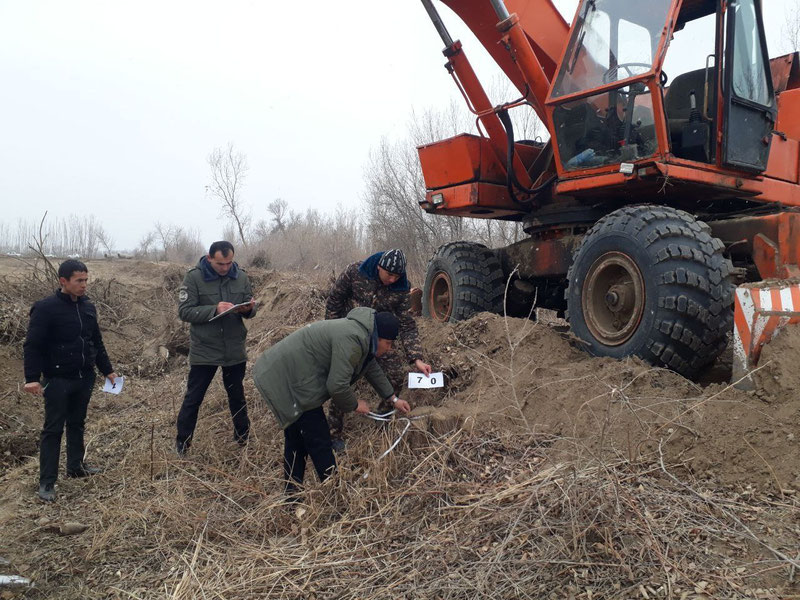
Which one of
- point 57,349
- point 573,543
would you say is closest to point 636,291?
point 573,543

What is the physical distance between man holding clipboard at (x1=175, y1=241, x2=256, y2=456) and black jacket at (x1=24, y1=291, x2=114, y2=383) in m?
0.73

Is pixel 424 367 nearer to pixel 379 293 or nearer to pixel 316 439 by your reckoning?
pixel 379 293

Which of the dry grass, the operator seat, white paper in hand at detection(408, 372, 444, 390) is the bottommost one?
the dry grass

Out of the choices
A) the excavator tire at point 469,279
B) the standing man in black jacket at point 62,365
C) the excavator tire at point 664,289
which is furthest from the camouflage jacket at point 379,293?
the standing man in black jacket at point 62,365

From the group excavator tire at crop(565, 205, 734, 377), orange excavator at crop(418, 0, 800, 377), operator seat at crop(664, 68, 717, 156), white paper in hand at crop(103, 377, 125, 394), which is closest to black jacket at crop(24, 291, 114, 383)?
white paper in hand at crop(103, 377, 125, 394)

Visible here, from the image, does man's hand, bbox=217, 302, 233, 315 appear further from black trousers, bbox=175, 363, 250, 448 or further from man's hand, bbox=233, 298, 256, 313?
black trousers, bbox=175, 363, 250, 448

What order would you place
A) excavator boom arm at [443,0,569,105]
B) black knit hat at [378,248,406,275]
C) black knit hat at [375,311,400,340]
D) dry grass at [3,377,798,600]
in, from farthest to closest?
excavator boom arm at [443,0,569,105] → black knit hat at [378,248,406,275] → black knit hat at [375,311,400,340] → dry grass at [3,377,798,600]

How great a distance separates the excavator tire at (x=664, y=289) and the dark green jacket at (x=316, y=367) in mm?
1918

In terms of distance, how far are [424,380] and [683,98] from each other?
11.2ft

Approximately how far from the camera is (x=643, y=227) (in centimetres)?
407

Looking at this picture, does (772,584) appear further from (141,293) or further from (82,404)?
(141,293)

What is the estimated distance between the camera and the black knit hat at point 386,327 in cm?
355

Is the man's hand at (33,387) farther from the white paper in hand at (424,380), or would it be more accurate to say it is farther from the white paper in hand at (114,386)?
the white paper in hand at (424,380)

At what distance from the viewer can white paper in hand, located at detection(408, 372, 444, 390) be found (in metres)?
4.03
